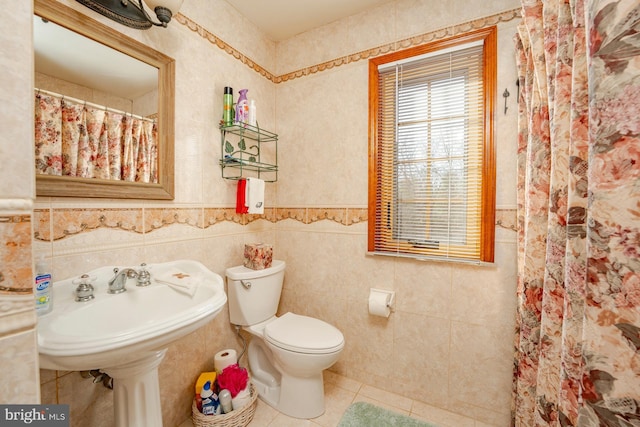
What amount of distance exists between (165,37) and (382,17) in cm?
127

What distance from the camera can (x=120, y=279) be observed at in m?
1.09

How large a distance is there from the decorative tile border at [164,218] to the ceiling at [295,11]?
129cm

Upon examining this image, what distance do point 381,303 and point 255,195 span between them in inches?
40.7

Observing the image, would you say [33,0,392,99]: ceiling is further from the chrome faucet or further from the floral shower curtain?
the floral shower curtain

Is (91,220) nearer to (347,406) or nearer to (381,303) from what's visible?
(381,303)

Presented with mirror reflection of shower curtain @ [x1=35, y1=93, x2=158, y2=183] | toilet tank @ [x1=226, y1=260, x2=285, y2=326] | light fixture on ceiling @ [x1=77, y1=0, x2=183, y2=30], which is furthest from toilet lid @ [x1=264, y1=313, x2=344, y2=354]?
light fixture on ceiling @ [x1=77, y1=0, x2=183, y2=30]

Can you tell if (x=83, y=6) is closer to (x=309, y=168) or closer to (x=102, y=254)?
(x=102, y=254)

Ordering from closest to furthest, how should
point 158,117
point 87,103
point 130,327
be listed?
point 130,327
point 87,103
point 158,117

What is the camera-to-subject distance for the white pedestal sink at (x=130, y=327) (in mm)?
687

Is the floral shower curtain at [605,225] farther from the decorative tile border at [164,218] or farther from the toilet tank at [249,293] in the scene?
the toilet tank at [249,293]

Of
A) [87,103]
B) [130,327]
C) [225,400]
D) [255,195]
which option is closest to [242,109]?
[255,195]

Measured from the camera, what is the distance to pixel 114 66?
1168 millimetres

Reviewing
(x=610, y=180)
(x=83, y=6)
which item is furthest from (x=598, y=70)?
(x=83, y=6)

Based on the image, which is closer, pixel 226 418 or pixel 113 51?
pixel 113 51
